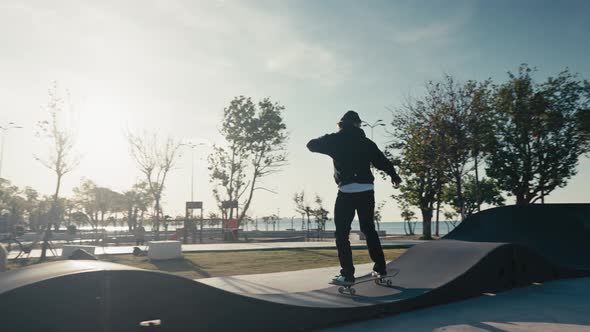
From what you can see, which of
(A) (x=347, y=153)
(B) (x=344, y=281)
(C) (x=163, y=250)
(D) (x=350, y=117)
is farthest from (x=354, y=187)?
(C) (x=163, y=250)

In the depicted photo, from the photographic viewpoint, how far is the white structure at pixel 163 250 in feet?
43.1

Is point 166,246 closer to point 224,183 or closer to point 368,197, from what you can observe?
point 368,197

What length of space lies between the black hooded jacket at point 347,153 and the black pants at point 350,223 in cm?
20

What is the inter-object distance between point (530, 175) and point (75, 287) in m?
32.1

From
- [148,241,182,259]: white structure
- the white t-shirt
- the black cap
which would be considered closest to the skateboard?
the white t-shirt

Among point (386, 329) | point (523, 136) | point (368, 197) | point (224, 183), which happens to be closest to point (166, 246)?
point (368, 197)

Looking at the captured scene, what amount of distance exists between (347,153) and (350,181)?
13.3 inches

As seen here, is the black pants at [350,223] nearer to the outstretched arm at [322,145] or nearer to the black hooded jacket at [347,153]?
the black hooded jacket at [347,153]

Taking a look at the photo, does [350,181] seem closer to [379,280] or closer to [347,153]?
[347,153]

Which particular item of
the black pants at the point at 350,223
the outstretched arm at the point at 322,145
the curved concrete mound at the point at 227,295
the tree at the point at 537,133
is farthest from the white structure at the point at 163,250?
the tree at the point at 537,133

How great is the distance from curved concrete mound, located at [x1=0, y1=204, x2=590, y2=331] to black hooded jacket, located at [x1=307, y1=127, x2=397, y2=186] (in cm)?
136

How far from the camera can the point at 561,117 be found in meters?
26.8

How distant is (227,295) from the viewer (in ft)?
9.91

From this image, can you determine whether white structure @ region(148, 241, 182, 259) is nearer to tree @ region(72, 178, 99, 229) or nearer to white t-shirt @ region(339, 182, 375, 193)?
white t-shirt @ region(339, 182, 375, 193)
